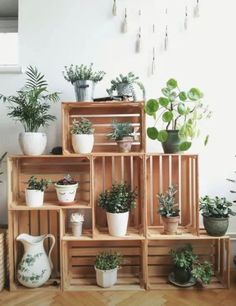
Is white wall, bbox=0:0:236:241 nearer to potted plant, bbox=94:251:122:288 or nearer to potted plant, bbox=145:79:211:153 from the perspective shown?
potted plant, bbox=145:79:211:153

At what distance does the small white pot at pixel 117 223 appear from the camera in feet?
6.49

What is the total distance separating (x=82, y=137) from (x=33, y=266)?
0.97 meters

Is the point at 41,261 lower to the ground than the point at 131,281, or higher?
higher

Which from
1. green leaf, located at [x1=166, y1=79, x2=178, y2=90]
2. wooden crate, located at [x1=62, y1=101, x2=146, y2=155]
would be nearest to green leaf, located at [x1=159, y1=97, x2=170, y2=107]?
green leaf, located at [x1=166, y1=79, x2=178, y2=90]

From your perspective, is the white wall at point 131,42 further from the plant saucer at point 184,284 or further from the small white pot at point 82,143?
the plant saucer at point 184,284

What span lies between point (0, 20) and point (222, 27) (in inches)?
73.6

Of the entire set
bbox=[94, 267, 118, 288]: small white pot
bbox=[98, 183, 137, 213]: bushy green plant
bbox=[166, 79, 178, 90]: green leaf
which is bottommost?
bbox=[94, 267, 118, 288]: small white pot

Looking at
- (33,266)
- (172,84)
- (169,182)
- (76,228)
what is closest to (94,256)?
(76,228)

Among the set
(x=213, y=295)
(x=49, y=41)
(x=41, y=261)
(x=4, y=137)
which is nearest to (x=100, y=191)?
(x=41, y=261)

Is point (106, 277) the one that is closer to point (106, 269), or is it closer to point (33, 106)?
point (106, 269)

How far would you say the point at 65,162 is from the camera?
225cm

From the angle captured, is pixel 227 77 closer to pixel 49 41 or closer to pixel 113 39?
pixel 113 39

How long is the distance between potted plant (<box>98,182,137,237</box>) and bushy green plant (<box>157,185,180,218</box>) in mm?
198

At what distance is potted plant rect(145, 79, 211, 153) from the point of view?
6.43 feet
